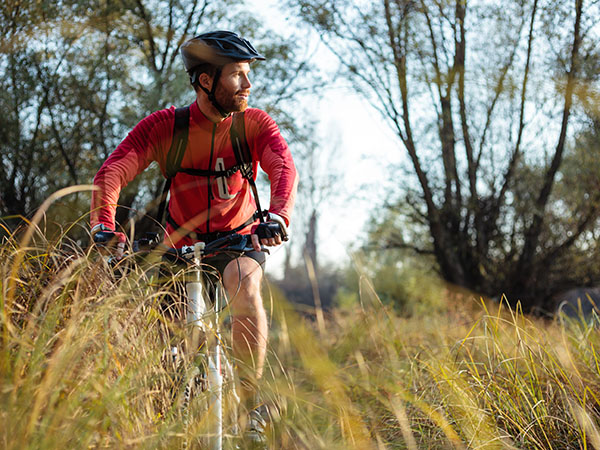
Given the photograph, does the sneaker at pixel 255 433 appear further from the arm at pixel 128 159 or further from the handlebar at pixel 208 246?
the arm at pixel 128 159

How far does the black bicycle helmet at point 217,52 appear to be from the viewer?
8.36 ft

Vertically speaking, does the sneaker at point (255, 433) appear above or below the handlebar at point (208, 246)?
below

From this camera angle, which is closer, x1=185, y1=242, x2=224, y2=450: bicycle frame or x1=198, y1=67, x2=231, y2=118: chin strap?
x1=185, y1=242, x2=224, y2=450: bicycle frame

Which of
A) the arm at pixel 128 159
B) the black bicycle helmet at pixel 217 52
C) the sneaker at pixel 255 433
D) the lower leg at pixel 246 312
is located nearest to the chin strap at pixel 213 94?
the black bicycle helmet at pixel 217 52

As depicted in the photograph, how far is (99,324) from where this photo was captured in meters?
1.47

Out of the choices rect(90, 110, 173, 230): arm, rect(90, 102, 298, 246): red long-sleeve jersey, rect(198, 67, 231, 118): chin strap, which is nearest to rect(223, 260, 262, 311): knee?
rect(90, 102, 298, 246): red long-sleeve jersey

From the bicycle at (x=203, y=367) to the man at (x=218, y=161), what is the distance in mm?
256

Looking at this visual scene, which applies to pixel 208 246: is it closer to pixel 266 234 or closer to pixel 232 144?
pixel 266 234

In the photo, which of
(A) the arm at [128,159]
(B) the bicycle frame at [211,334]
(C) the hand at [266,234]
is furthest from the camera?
(A) the arm at [128,159]

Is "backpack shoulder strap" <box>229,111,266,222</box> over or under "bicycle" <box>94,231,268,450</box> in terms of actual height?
over

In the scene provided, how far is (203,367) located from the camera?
1.97 meters

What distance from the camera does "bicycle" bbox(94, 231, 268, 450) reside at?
5.36ft

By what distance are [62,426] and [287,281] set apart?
2505 centimetres

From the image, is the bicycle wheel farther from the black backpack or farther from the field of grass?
the black backpack
